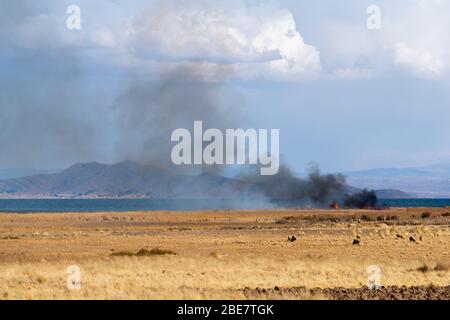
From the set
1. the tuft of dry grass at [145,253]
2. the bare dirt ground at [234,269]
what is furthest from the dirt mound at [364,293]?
the tuft of dry grass at [145,253]

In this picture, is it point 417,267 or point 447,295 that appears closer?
point 447,295

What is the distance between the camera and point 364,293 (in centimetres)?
3053

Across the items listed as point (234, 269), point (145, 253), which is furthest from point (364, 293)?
point (145, 253)

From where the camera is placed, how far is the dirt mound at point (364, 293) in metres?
29.4

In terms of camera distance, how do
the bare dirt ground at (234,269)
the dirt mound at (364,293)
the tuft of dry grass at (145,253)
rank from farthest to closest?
the tuft of dry grass at (145,253) < the bare dirt ground at (234,269) < the dirt mound at (364,293)

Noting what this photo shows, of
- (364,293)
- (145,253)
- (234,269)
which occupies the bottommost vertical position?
(364,293)

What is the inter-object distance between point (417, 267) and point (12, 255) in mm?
25927

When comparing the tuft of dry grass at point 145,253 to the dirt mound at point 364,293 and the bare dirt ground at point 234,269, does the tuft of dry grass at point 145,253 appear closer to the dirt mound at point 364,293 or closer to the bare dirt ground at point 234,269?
the bare dirt ground at point 234,269

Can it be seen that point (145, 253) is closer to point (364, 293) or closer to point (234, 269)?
point (234, 269)

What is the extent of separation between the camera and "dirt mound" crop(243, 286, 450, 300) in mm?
29406

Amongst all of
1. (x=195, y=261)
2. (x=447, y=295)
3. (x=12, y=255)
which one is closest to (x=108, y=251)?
(x=12, y=255)

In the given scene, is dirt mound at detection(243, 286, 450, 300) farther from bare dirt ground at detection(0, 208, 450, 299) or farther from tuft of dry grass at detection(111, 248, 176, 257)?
tuft of dry grass at detection(111, 248, 176, 257)
